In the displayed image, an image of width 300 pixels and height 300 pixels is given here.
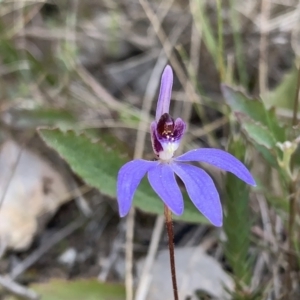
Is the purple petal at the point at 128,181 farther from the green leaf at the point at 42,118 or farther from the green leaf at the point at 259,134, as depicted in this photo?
the green leaf at the point at 42,118

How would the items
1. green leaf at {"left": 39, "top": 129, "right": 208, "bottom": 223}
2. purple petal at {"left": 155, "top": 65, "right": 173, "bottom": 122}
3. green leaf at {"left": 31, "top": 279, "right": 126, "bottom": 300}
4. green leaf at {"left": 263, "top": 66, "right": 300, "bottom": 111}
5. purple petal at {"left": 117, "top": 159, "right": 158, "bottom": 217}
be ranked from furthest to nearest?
green leaf at {"left": 263, "top": 66, "right": 300, "bottom": 111} < green leaf at {"left": 31, "top": 279, "right": 126, "bottom": 300} < green leaf at {"left": 39, "top": 129, "right": 208, "bottom": 223} < purple petal at {"left": 155, "top": 65, "right": 173, "bottom": 122} < purple petal at {"left": 117, "top": 159, "right": 158, "bottom": 217}

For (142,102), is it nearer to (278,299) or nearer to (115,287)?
(115,287)

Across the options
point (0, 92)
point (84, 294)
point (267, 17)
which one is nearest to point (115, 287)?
point (84, 294)

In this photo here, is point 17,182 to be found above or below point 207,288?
above

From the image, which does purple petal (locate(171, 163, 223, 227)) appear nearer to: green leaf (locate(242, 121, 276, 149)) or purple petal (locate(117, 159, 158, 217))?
purple petal (locate(117, 159, 158, 217))

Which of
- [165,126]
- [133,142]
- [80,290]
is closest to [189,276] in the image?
[80,290]

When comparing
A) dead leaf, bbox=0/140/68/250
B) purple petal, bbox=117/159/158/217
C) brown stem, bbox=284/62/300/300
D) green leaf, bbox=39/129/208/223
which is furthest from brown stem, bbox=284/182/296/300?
dead leaf, bbox=0/140/68/250
